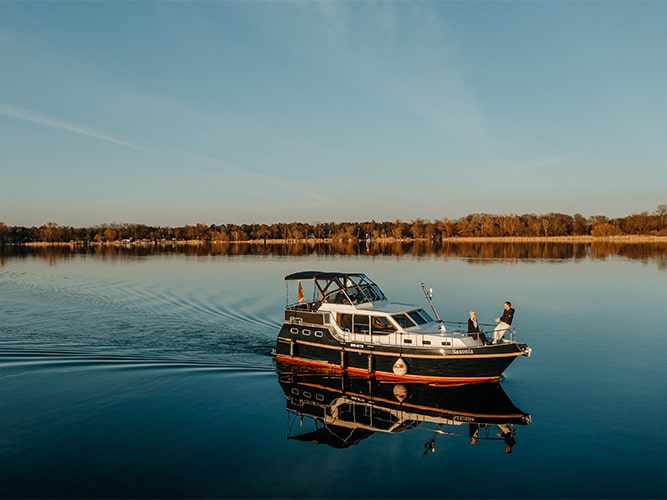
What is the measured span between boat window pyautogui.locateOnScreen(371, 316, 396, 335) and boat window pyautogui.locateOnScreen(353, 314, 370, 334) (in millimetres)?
278

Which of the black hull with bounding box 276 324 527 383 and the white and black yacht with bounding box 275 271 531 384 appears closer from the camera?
the black hull with bounding box 276 324 527 383

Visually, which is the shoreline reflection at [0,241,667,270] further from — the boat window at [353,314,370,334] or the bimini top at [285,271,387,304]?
the boat window at [353,314,370,334]

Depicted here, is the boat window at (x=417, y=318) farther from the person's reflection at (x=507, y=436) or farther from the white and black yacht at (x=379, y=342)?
the person's reflection at (x=507, y=436)

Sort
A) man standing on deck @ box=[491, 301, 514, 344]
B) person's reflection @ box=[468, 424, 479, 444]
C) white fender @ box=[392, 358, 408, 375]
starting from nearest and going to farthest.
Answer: person's reflection @ box=[468, 424, 479, 444] < man standing on deck @ box=[491, 301, 514, 344] < white fender @ box=[392, 358, 408, 375]

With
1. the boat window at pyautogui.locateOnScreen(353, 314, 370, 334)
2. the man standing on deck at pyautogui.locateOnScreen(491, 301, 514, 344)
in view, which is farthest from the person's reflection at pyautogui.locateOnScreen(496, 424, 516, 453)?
the boat window at pyautogui.locateOnScreen(353, 314, 370, 334)

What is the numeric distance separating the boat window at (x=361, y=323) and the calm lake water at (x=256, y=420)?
4601 millimetres

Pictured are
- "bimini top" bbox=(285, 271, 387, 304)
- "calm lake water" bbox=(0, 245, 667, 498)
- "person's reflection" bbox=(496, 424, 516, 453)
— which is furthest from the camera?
"bimini top" bbox=(285, 271, 387, 304)

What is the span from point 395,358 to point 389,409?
313cm

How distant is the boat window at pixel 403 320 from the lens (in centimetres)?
2378

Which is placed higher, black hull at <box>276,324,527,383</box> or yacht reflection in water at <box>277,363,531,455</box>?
black hull at <box>276,324,527,383</box>

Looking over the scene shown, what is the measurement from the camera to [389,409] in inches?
797

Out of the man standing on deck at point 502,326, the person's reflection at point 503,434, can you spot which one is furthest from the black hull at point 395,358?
the person's reflection at point 503,434

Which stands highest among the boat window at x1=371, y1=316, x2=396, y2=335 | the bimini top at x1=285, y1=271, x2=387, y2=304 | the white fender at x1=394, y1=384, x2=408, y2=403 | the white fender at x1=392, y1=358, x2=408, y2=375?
the bimini top at x1=285, y1=271, x2=387, y2=304

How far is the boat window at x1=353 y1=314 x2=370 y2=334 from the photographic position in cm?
2425
